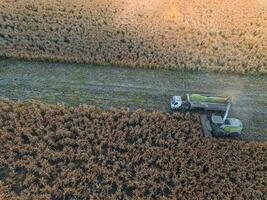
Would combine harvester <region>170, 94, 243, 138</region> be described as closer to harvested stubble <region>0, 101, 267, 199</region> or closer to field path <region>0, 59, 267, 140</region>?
harvested stubble <region>0, 101, 267, 199</region>

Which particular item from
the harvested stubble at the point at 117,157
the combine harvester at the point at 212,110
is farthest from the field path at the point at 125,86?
the harvested stubble at the point at 117,157

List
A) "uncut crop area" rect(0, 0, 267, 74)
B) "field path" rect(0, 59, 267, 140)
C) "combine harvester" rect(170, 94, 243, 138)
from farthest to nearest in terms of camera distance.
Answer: "uncut crop area" rect(0, 0, 267, 74), "field path" rect(0, 59, 267, 140), "combine harvester" rect(170, 94, 243, 138)

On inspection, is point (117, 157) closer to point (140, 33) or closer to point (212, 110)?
point (212, 110)

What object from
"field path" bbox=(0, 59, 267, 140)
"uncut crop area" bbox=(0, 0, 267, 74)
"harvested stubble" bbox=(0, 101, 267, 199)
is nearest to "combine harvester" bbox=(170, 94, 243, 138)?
"harvested stubble" bbox=(0, 101, 267, 199)

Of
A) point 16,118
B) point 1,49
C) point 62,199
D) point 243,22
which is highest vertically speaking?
point 243,22

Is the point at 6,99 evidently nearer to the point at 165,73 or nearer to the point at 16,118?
the point at 16,118

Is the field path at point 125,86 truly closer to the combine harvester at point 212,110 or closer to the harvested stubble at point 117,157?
the combine harvester at point 212,110

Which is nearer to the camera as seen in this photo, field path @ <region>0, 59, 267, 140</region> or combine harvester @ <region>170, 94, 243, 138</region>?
combine harvester @ <region>170, 94, 243, 138</region>

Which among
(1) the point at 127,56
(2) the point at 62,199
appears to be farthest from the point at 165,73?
(2) the point at 62,199
